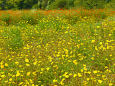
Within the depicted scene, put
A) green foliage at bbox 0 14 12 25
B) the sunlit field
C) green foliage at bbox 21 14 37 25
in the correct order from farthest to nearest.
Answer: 1. green foliage at bbox 0 14 12 25
2. green foliage at bbox 21 14 37 25
3. the sunlit field

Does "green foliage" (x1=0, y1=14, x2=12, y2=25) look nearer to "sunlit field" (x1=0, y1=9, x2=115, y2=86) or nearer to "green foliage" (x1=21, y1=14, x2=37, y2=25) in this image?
"green foliage" (x1=21, y1=14, x2=37, y2=25)

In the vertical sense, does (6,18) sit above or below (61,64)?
above

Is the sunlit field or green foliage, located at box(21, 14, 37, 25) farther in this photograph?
green foliage, located at box(21, 14, 37, 25)

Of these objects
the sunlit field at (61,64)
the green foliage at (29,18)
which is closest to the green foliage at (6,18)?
the green foliage at (29,18)

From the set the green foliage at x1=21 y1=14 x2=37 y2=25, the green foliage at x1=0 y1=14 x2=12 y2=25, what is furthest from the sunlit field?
the green foliage at x1=0 y1=14 x2=12 y2=25

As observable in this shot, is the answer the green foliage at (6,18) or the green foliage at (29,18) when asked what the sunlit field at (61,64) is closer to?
the green foliage at (29,18)

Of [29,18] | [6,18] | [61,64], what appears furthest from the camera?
[6,18]

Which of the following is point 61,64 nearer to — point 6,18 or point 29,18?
point 29,18

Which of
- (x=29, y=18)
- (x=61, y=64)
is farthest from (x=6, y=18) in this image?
(x=61, y=64)

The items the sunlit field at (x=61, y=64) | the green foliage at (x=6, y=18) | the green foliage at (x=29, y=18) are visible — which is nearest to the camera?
the sunlit field at (x=61, y=64)

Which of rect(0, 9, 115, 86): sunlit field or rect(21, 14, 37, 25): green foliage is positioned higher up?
rect(21, 14, 37, 25): green foliage

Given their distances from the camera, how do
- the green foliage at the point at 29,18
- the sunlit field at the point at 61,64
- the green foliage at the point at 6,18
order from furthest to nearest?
the green foliage at the point at 6,18 → the green foliage at the point at 29,18 → the sunlit field at the point at 61,64

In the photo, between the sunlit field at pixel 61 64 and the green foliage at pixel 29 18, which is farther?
the green foliage at pixel 29 18

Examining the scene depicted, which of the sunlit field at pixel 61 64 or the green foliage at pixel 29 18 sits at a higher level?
the green foliage at pixel 29 18
